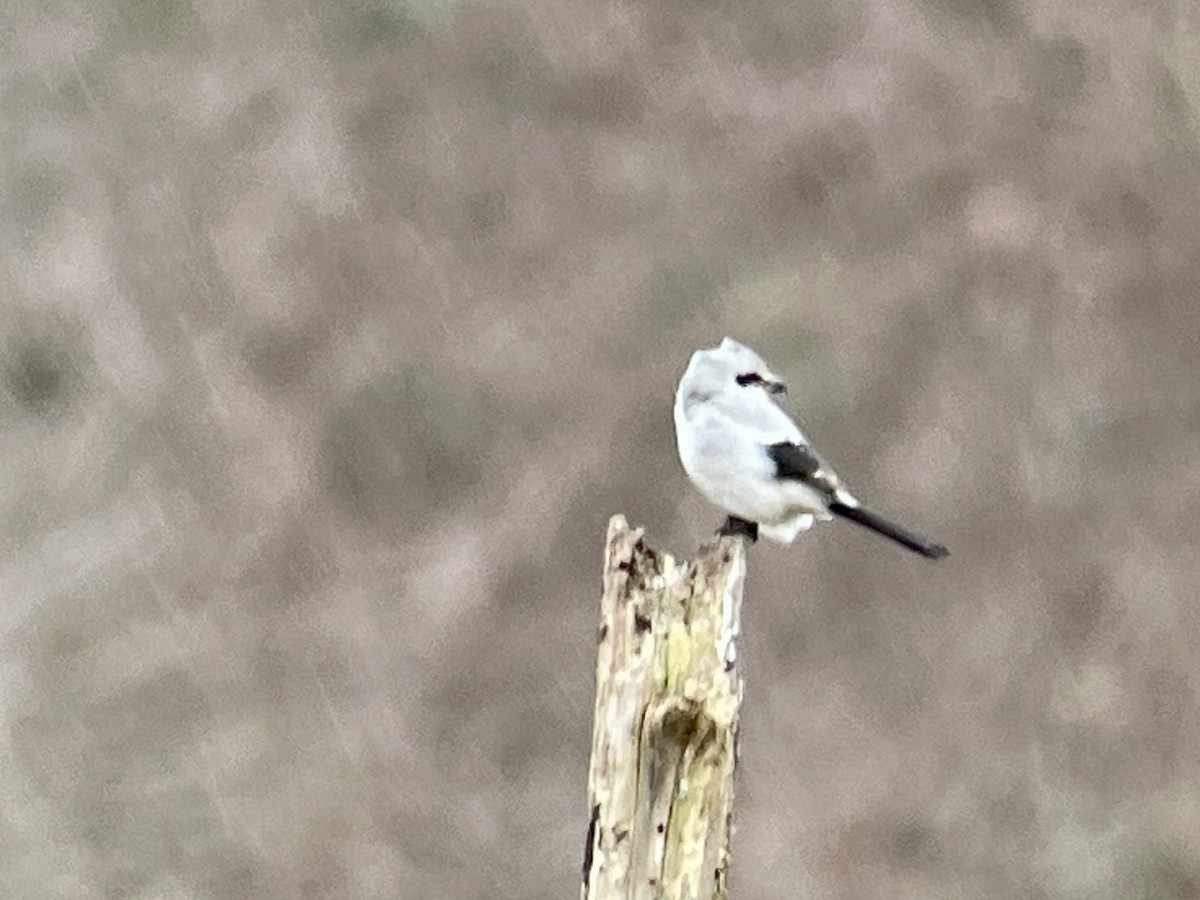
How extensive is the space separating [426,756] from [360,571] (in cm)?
32

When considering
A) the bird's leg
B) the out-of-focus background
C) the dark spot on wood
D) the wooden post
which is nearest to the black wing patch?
the bird's leg

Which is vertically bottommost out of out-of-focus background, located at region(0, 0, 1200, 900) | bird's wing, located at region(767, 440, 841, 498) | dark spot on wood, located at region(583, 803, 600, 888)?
dark spot on wood, located at region(583, 803, 600, 888)

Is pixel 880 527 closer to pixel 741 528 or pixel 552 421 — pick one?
pixel 741 528

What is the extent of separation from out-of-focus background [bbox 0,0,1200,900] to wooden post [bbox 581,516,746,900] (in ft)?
3.42

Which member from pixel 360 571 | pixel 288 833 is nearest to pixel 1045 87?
pixel 360 571

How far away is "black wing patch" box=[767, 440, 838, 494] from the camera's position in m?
1.53

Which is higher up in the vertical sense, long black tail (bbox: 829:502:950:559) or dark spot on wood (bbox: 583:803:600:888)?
long black tail (bbox: 829:502:950:559)

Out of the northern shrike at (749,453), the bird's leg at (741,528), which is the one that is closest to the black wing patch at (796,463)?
the northern shrike at (749,453)

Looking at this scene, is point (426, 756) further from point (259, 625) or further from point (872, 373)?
point (872, 373)

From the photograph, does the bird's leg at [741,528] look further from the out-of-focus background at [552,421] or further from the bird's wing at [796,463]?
the out-of-focus background at [552,421]

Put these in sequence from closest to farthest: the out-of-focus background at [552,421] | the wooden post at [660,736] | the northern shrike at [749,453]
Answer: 1. the wooden post at [660,736]
2. the northern shrike at [749,453]
3. the out-of-focus background at [552,421]

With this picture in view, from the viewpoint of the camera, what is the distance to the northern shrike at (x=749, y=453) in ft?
5.02

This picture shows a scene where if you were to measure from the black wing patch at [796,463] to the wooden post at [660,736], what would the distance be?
0.28 m

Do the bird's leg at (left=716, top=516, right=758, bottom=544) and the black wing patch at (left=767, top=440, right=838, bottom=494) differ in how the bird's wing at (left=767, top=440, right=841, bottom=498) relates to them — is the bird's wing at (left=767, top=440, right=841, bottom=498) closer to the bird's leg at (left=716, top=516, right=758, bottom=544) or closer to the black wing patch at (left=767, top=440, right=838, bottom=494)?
the black wing patch at (left=767, top=440, right=838, bottom=494)
